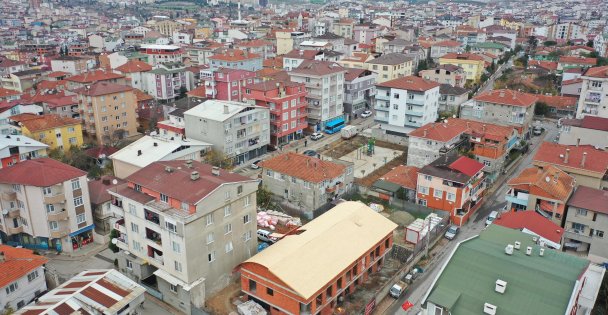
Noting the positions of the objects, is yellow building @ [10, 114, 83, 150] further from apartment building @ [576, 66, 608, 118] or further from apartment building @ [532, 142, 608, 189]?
apartment building @ [576, 66, 608, 118]

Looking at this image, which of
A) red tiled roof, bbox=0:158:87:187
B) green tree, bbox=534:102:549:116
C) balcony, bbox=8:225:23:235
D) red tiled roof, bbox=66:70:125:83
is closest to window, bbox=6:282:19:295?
red tiled roof, bbox=0:158:87:187

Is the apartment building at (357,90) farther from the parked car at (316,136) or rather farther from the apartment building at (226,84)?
the apartment building at (226,84)

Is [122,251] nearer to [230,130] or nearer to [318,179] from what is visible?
[318,179]

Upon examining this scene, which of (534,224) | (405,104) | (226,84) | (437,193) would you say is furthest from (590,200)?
(226,84)

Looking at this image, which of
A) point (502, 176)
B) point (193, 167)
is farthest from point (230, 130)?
point (502, 176)

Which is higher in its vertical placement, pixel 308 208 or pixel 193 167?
pixel 193 167

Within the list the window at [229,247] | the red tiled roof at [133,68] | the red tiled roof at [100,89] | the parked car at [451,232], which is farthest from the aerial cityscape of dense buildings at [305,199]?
the red tiled roof at [133,68]
